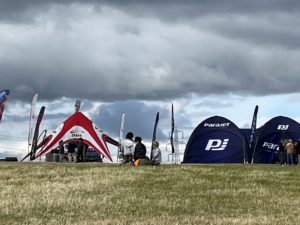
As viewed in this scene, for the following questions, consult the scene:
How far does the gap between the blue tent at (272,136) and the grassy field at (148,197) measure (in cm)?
2853

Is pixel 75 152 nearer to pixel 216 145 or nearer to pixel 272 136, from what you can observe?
pixel 216 145

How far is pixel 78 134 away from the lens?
46406 mm

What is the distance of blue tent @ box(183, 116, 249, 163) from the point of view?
162 ft

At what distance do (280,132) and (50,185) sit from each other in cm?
3560

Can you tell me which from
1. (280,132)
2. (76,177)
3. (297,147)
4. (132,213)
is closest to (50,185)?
(76,177)

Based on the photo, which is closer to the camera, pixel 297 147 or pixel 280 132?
pixel 297 147

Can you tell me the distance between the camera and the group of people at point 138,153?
25609 mm

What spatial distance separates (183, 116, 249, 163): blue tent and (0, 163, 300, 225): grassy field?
27.7 metres

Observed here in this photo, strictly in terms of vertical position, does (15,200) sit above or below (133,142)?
below

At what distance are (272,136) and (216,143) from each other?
4.66 m

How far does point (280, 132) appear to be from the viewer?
164 ft

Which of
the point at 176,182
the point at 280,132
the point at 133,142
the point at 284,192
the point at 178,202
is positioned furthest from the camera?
the point at 280,132

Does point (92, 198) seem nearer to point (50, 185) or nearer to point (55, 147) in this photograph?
point (50, 185)

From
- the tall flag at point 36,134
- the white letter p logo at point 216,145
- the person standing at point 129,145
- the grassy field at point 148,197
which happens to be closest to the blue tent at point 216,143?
the white letter p logo at point 216,145
